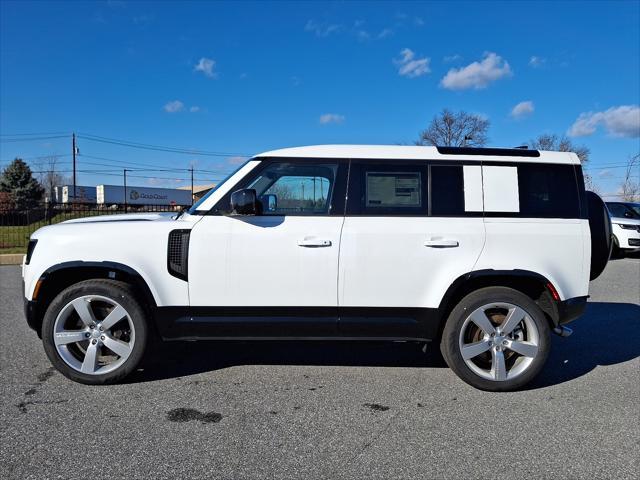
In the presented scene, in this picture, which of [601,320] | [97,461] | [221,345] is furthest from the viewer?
[601,320]

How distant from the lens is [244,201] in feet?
12.2

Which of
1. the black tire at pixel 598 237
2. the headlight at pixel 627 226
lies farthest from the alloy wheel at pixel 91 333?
the headlight at pixel 627 226

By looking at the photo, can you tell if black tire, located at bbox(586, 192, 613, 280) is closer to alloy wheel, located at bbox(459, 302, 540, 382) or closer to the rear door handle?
alloy wheel, located at bbox(459, 302, 540, 382)

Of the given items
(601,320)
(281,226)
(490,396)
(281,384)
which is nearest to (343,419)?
(281,384)

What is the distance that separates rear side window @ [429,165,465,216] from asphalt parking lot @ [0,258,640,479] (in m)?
1.50

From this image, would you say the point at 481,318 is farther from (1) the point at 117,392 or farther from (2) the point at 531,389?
(1) the point at 117,392

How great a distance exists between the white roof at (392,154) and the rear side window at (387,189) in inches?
3.5

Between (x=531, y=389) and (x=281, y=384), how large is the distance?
2104mm

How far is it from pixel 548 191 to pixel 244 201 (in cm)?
254

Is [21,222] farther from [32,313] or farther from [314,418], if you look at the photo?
[314,418]

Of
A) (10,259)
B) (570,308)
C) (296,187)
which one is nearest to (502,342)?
(570,308)

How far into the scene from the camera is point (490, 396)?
3.84m

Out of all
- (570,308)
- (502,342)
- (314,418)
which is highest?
(570,308)

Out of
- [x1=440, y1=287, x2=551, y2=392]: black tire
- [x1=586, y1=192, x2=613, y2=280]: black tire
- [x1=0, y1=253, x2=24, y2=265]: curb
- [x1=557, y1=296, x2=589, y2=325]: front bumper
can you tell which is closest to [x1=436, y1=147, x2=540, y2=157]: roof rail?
[x1=586, y1=192, x2=613, y2=280]: black tire
